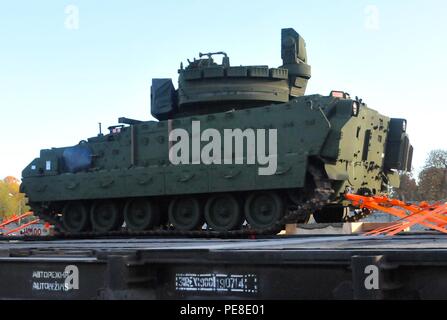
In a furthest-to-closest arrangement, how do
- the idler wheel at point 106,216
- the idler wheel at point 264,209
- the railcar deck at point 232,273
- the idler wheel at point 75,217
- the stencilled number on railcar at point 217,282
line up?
the idler wheel at point 75,217, the idler wheel at point 106,216, the idler wheel at point 264,209, the stencilled number on railcar at point 217,282, the railcar deck at point 232,273

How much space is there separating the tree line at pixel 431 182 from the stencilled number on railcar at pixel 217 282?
55.9 metres

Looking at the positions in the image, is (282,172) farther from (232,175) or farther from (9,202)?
(9,202)

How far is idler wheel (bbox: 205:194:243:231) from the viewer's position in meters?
16.2

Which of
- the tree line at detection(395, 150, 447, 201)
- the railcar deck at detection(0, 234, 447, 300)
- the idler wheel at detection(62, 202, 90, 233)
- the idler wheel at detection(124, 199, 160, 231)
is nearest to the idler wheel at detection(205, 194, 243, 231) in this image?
the idler wheel at detection(124, 199, 160, 231)

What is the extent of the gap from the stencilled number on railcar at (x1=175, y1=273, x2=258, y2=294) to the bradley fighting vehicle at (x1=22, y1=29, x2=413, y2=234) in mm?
11006

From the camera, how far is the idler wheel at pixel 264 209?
15.5m

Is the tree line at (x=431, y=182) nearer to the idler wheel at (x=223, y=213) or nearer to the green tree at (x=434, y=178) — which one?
the green tree at (x=434, y=178)

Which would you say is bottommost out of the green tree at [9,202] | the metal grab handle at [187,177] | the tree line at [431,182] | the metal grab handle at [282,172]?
the green tree at [9,202]

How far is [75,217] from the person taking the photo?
19.6 m

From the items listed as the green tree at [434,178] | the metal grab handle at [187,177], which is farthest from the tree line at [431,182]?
the metal grab handle at [187,177]

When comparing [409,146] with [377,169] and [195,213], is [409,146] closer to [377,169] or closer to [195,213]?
[377,169]

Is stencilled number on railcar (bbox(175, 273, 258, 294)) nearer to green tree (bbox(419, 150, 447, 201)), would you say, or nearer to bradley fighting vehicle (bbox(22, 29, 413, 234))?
bradley fighting vehicle (bbox(22, 29, 413, 234))

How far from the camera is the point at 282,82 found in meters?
17.9
